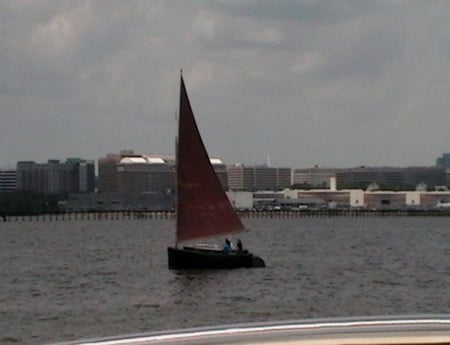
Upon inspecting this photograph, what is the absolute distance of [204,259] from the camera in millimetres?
50750

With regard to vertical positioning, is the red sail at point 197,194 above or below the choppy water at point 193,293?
above

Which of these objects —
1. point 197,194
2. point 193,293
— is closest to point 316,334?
point 193,293

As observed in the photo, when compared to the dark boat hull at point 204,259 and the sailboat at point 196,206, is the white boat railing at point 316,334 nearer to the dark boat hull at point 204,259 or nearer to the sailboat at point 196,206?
the dark boat hull at point 204,259

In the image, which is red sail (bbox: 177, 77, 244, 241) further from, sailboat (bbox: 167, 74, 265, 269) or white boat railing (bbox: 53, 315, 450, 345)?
white boat railing (bbox: 53, 315, 450, 345)

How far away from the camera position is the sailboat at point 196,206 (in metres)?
51.5

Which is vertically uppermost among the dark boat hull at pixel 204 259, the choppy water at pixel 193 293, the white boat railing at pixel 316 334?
the white boat railing at pixel 316 334

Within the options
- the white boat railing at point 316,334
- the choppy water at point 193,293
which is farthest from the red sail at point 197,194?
the white boat railing at point 316,334

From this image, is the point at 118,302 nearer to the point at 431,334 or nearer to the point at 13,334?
the point at 13,334

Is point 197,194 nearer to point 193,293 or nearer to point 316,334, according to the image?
point 193,293

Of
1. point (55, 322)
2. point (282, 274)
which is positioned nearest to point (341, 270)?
point (282, 274)

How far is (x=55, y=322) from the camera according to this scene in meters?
30.0

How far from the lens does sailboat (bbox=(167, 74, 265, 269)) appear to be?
169 feet

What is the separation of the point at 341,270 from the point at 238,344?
50.3m

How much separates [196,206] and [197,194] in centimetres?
63
